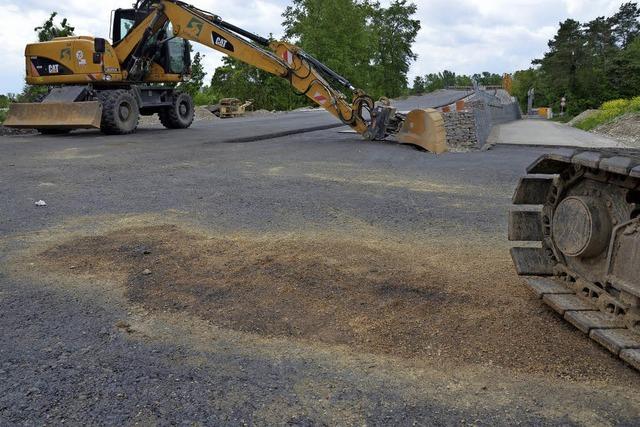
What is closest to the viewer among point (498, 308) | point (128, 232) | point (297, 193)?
point (498, 308)

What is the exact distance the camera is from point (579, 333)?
3488 mm

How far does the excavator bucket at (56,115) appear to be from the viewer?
14141 millimetres

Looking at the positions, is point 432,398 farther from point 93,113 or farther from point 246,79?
point 246,79

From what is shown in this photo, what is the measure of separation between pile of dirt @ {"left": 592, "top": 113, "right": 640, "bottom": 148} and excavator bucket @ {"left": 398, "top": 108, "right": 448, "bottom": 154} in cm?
626

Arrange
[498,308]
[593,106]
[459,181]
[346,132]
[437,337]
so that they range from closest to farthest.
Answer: [437,337], [498,308], [459,181], [346,132], [593,106]

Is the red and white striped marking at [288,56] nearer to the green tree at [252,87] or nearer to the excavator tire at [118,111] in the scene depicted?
the excavator tire at [118,111]

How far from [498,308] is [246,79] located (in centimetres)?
4509

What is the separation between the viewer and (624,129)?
63.0 feet

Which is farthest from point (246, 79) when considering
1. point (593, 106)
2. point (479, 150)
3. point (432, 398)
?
point (432, 398)

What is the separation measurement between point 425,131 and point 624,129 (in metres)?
9.88

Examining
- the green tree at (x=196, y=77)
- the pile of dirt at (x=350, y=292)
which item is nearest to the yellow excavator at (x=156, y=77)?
the pile of dirt at (x=350, y=292)

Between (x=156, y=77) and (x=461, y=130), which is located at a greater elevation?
(x=156, y=77)

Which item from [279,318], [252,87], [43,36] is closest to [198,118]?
[43,36]

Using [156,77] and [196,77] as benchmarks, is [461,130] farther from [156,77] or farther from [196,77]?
[196,77]
